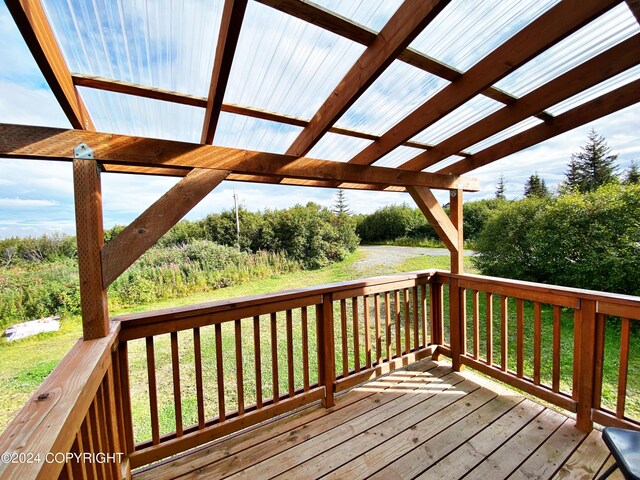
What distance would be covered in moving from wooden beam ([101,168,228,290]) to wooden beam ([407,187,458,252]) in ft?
6.40

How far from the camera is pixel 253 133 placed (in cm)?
228

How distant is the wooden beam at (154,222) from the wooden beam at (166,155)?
0.10 meters

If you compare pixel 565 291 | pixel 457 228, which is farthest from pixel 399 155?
pixel 565 291

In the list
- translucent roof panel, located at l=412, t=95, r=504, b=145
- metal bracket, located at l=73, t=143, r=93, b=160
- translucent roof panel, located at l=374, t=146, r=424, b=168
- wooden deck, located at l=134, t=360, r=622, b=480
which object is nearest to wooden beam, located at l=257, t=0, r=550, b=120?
translucent roof panel, located at l=412, t=95, r=504, b=145

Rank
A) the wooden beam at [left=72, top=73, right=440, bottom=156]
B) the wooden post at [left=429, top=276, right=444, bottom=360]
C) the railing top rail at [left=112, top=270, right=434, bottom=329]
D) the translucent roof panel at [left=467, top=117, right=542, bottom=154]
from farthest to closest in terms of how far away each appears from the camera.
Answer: the wooden post at [left=429, top=276, right=444, bottom=360]
the translucent roof panel at [left=467, top=117, right=542, bottom=154]
the railing top rail at [left=112, top=270, right=434, bottom=329]
the wooden beam at [left=72, top=73, right=440, bottom=156]

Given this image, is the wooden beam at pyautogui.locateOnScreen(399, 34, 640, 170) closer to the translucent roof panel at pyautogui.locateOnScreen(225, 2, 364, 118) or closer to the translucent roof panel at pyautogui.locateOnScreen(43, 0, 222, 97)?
the translucent roof panel at pyautogui.locateOnScreen(225, 2, 364, 118)

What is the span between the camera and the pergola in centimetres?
128

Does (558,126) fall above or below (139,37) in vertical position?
below

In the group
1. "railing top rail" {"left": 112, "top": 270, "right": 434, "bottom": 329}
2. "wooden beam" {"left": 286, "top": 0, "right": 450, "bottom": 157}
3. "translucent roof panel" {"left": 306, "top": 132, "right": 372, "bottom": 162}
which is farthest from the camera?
"translucent roof panel" {"left": 306, "top": 132, "right": 372, "bottom": 162}

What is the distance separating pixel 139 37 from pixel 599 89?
297 centimetres

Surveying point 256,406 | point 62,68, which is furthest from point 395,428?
point 62,68

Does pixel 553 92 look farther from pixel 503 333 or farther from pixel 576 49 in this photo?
pixel 503 333

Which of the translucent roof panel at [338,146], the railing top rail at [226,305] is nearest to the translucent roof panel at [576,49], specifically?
the translucent roof panel at [338,146]

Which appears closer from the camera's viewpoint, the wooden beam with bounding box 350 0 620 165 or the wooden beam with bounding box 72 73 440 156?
the wooden beam with bounding box 350 0 620 165
